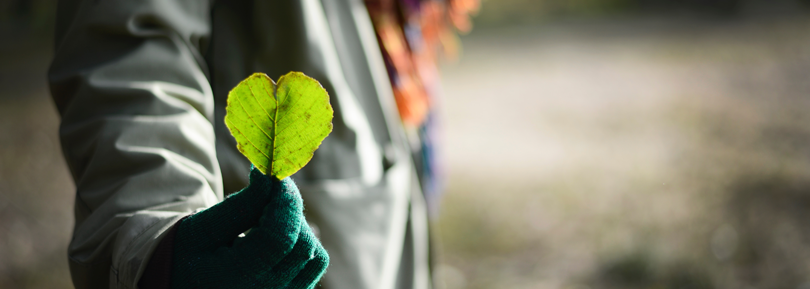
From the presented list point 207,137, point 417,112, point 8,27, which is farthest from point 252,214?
point 8,27

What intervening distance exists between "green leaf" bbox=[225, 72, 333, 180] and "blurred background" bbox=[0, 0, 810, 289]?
229cm

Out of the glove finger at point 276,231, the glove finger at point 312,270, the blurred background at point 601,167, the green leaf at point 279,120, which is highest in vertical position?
the green leaf at point 279,120

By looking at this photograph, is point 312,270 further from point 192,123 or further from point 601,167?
point 601,167

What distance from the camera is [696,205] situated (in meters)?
2.98

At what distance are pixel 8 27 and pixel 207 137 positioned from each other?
771 centimetres

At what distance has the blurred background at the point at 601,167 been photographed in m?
2.57

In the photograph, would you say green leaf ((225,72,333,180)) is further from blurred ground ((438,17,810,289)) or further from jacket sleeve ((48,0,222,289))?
blurred ground ((438,17,810,289))

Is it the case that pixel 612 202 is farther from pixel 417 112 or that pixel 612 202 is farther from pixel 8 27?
pixel 8 27

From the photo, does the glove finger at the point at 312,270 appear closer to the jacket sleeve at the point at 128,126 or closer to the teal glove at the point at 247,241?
the teal glove at the point at 247,241

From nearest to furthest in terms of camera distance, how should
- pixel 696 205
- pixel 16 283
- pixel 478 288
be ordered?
pixel 16 283, pixel 478 288, pixel 696 205

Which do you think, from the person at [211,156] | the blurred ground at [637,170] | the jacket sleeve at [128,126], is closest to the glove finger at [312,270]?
the person at [211,156]

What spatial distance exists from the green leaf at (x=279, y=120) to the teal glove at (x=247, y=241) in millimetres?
23

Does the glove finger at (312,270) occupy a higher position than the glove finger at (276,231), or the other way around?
the glove finger at (276,231)

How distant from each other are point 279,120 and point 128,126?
0.22 meters
